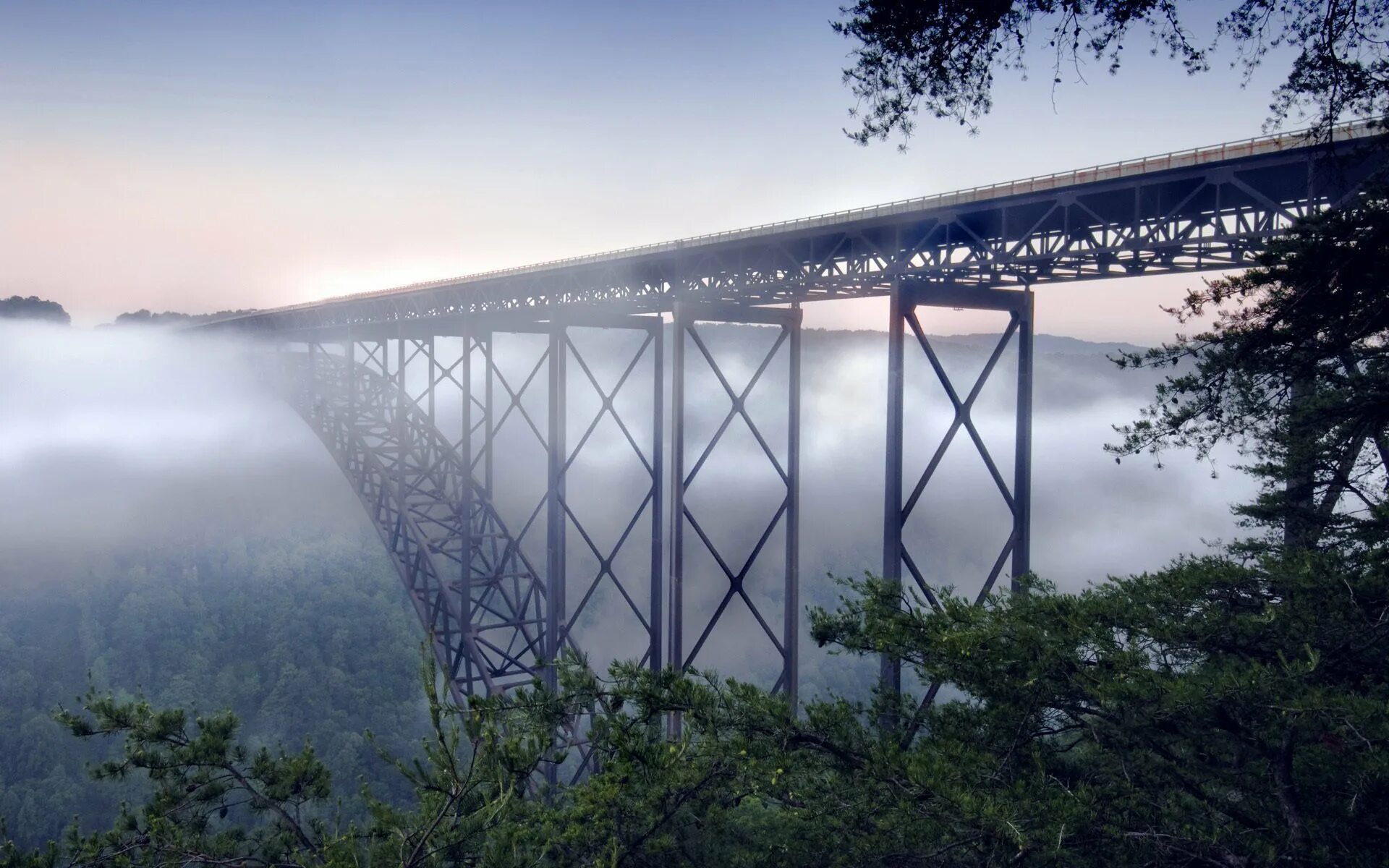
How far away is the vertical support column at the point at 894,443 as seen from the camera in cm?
853

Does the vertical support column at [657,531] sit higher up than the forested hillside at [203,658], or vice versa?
the vertical support column at [657,531]

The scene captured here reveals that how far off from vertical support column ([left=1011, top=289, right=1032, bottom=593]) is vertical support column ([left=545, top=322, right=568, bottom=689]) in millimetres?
7082

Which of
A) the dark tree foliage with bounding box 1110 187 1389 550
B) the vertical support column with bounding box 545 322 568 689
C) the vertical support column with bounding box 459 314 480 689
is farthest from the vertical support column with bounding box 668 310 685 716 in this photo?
the vertical support column with bounding box 459 314 480 689

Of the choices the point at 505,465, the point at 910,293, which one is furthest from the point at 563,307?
the point at 505,465

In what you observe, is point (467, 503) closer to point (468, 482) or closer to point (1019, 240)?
point (468, 482)

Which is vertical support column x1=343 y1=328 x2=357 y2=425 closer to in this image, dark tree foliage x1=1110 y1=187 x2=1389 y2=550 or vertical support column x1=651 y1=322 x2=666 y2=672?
vertical support column x1=651 y1=322 x2=666 y2=672

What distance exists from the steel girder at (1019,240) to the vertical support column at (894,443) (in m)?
0.41

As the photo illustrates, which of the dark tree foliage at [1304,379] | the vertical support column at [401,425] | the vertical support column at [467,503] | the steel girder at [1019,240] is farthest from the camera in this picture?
the vertical support column at [401,425]

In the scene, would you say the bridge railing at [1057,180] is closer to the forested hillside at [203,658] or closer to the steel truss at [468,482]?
the steel truss at [468,482]

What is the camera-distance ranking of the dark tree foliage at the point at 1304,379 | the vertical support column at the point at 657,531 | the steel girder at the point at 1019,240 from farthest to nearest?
the vertical support column at the point at 657,531 → the steel girder at the point at 1019,240 → the dark tree foliage at the point at 1304,379

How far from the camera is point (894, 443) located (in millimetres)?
8789

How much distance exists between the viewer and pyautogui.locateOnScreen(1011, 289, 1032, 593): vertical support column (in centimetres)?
897

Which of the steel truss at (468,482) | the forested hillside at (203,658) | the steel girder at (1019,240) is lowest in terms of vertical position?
the forested hillside at (203,658)

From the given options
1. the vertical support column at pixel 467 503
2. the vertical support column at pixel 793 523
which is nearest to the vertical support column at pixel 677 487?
the vertical support column at pixel 793 523
